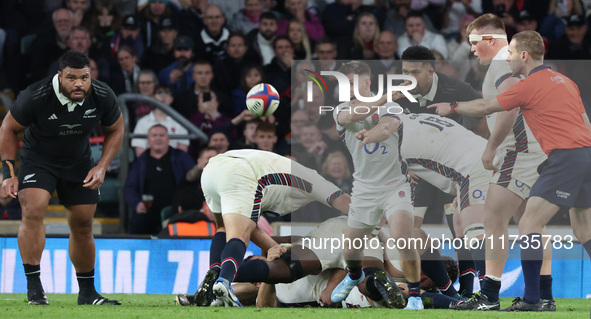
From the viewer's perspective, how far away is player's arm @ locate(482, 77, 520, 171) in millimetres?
7465

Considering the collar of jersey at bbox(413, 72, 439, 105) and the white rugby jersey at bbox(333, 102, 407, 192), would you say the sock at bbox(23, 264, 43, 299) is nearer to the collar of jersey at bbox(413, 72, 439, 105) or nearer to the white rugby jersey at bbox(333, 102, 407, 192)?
the white rugby jersey at bbox(333, 102, 407, 192)

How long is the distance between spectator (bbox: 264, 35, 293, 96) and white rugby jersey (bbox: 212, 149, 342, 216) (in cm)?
356

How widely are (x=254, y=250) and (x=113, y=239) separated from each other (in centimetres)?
143

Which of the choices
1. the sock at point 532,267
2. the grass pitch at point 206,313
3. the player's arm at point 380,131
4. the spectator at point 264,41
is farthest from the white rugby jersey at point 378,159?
the spectator at point 264,41

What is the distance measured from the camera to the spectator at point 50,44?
12273 millimetres

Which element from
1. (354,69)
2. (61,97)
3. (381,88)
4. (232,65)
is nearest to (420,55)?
(381,88)

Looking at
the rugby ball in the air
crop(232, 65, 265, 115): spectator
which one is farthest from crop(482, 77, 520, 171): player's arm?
crop(232, 65, 265, 115): spectator

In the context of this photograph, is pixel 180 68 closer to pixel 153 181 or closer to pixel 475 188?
pixel 153 181

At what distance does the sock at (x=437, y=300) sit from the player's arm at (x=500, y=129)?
1.06 meters

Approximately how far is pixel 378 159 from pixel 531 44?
1691 millimetres

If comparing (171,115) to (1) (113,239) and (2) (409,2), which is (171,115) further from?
(2) (409,2)

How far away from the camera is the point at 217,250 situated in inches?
314

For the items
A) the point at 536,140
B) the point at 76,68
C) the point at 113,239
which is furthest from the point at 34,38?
the point at 536,140

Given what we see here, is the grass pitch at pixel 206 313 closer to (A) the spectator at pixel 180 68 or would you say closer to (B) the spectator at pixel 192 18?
(A) the spectator at pixel 180 68
